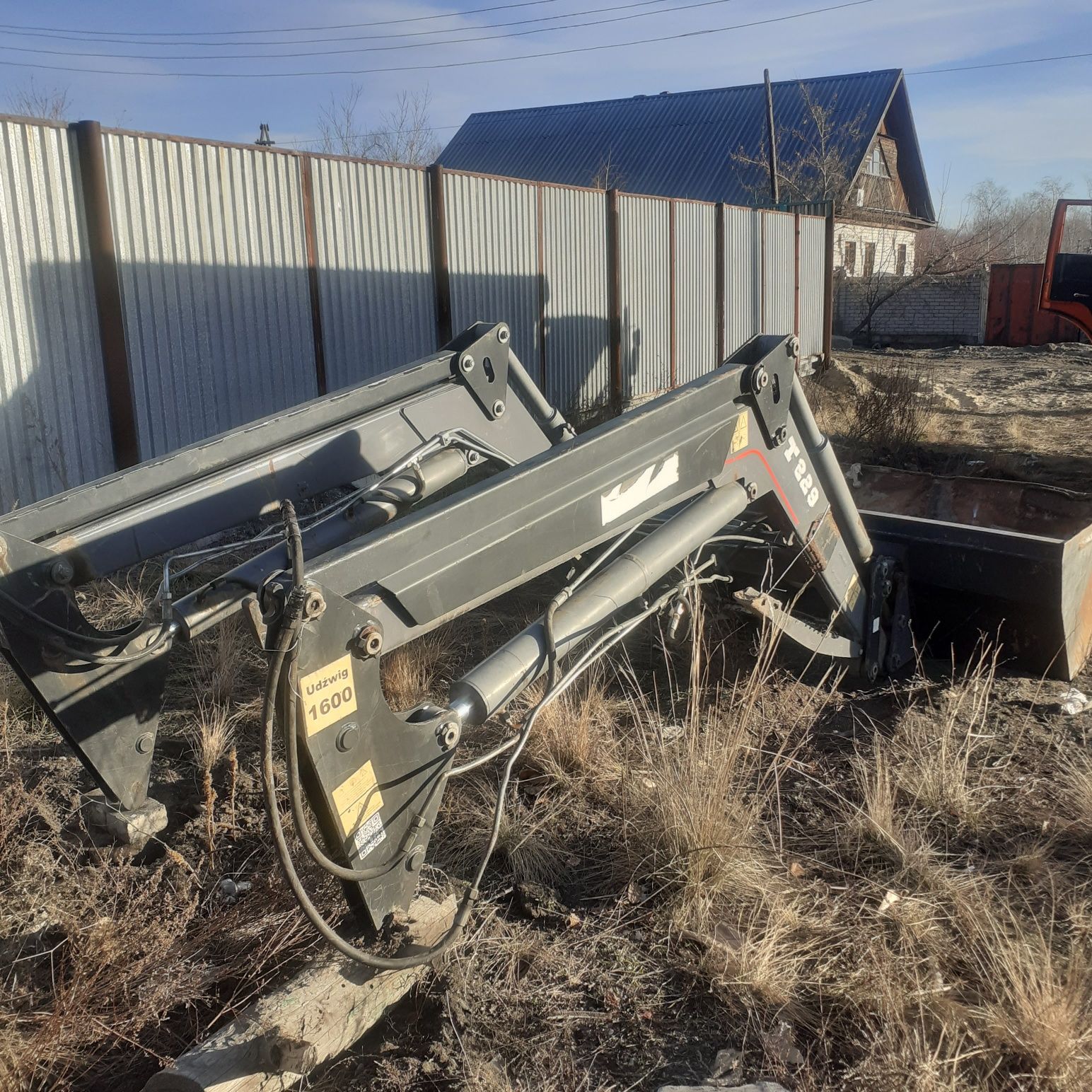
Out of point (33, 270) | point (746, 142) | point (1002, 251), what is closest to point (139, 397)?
point (33, 270)

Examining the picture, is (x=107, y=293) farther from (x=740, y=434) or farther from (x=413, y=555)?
(x=413, y=555)

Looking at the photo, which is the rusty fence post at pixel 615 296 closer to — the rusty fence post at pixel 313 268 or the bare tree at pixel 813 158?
the rusty fence post at pixel 313 268

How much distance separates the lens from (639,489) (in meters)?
3.01

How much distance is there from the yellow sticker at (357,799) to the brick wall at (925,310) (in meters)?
27.8

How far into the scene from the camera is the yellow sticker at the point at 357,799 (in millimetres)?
2197

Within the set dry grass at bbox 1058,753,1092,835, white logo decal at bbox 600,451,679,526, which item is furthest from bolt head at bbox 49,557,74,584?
dry grass at bbox 1058,753,1092,835

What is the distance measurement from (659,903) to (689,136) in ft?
100

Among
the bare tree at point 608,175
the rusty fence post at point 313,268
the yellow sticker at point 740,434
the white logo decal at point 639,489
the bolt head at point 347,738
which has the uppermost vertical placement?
the bare tree at point 608,175

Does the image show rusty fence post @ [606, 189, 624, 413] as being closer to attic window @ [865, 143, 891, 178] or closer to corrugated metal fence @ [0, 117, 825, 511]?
corrugated metal fence @ [0, 117, 825, 511]

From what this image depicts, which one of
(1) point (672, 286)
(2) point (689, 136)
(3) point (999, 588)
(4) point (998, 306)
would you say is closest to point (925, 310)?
(4) point (998, 306)

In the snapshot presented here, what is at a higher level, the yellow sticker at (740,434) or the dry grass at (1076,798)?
the yellow sticker at (740,434)

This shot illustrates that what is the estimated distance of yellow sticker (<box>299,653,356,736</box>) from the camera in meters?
2.06

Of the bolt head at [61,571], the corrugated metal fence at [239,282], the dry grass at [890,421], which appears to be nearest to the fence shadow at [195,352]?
the corrugated metal fence at [239,282]

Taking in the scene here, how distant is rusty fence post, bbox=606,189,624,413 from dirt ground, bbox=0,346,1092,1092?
311 inches
